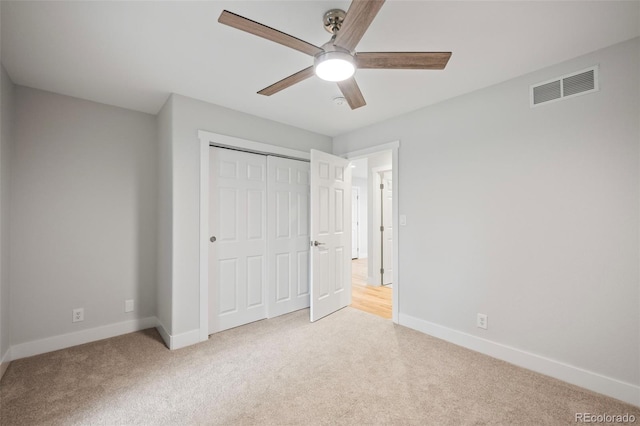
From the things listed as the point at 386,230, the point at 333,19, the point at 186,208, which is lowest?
the point at 386,230

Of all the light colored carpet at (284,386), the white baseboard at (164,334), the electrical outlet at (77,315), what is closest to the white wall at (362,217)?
the light colored carpet at (284,386)

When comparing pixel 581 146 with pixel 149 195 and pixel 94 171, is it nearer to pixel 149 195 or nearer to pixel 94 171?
pixel 149 195

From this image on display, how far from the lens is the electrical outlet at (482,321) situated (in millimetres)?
2568

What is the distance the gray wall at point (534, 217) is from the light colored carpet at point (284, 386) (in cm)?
39

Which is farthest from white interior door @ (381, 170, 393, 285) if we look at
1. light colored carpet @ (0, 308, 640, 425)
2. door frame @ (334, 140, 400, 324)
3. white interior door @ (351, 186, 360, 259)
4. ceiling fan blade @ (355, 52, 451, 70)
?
ceiling fan blade @ (355, 52, 451, 70)

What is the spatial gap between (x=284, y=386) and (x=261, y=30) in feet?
7.44

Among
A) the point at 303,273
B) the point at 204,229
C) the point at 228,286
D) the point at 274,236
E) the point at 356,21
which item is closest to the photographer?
the point at 356,21

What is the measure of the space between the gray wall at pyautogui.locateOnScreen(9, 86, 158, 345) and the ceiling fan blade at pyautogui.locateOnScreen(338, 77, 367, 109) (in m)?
2.46

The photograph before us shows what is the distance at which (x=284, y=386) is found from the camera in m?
2.05

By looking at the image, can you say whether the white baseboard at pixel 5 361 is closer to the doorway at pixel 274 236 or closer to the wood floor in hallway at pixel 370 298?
the doorway at pixel 274 236

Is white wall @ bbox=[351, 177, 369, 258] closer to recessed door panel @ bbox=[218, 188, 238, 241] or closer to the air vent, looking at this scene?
recessed door panel @ bbox=[218, 188, 238, 241]

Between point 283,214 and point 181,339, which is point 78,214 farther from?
point 283,214

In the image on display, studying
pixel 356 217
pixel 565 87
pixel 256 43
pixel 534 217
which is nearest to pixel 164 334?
pixel 256 43

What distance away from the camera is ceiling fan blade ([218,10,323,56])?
126cm
